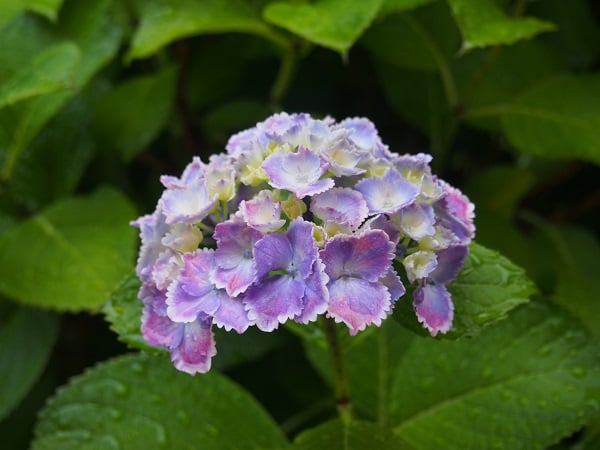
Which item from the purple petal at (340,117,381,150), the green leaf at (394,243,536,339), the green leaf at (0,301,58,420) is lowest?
the green leaf at (0,301,58,420)

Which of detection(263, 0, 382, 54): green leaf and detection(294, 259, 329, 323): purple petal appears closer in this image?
detection(294, 259, 329, 323): purple petal

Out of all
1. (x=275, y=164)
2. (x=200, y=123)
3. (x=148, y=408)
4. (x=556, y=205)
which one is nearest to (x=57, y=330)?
(x=148, y=408)

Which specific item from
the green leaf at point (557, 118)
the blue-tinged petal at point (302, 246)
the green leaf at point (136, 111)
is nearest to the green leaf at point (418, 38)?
the green leaf at point (557, 118)

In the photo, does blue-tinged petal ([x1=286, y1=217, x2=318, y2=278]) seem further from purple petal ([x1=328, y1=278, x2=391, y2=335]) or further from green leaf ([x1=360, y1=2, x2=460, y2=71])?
green leaf ([x1=360, y1=2, x2=460, y2=71])

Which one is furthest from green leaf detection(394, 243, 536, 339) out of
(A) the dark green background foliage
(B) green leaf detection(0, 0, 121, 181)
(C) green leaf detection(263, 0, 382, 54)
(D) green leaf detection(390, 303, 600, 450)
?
(B) green leaf detection(0, 0, 121, 181)

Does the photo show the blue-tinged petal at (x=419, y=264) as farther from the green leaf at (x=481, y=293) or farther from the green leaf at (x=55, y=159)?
the green leaf at (x=55, y=159)

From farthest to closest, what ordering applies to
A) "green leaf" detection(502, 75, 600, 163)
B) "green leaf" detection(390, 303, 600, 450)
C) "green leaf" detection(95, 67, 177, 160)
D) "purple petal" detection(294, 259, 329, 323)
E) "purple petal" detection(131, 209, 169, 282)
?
"green leaf" detection(95, 67, 177, 160) → "green leaf" detection(502, 75, 600, 163) → "green leaf" detection(390, 303, 600, 450) → "purple petal" detection(131, 209, 169, 282) → "purple petal" detection(294, 259, 329, 323)
